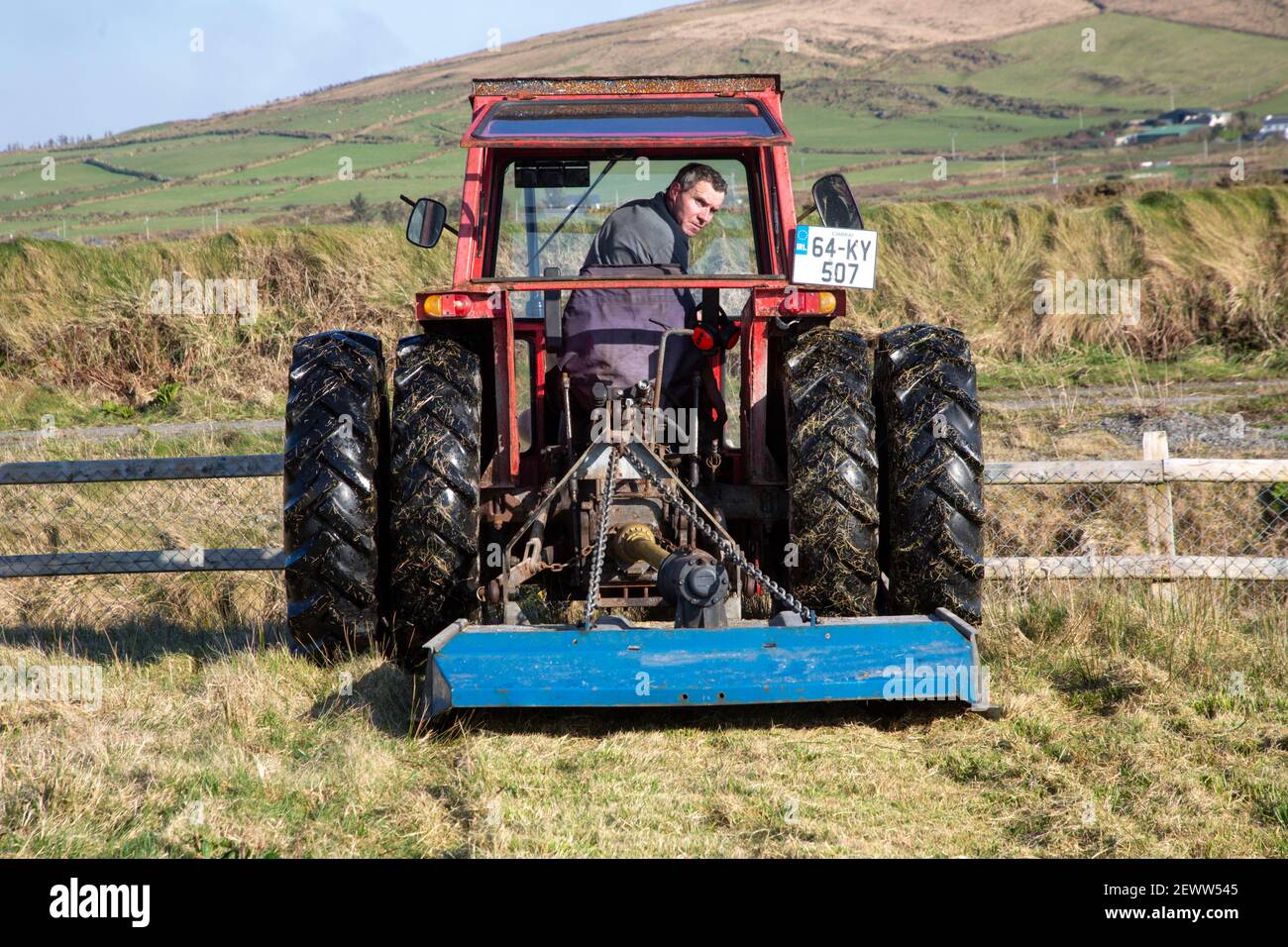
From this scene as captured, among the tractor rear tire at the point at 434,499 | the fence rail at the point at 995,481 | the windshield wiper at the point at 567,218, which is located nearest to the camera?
the tractor rear tire at the point at 434,499

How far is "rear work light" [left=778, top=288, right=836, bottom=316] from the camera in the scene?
4861 mm

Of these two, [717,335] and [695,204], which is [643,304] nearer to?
[717,335]

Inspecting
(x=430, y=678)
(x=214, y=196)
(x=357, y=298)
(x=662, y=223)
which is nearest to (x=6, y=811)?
(x=430, y=678)

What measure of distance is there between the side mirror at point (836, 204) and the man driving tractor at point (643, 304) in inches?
23.1

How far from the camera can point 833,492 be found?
4.62 meters

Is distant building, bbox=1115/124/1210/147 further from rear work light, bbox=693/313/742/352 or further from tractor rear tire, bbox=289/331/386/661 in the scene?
tractor rear tire, bbox=289/331/386/661

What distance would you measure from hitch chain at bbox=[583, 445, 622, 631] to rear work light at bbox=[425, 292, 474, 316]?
0.80m

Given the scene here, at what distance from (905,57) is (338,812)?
7343cm

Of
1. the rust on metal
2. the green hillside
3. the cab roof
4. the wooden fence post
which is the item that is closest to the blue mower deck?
the cab roof

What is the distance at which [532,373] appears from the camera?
549cm

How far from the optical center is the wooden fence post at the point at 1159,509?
21.2 ft

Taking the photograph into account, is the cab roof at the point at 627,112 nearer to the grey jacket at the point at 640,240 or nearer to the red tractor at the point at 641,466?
the red tractor at the point at 641,466

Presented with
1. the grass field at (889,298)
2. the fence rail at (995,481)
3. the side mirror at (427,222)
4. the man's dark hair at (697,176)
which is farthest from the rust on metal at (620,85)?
the grass field at (889,298)

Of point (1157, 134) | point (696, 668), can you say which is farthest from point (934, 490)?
point (1157, 134)
